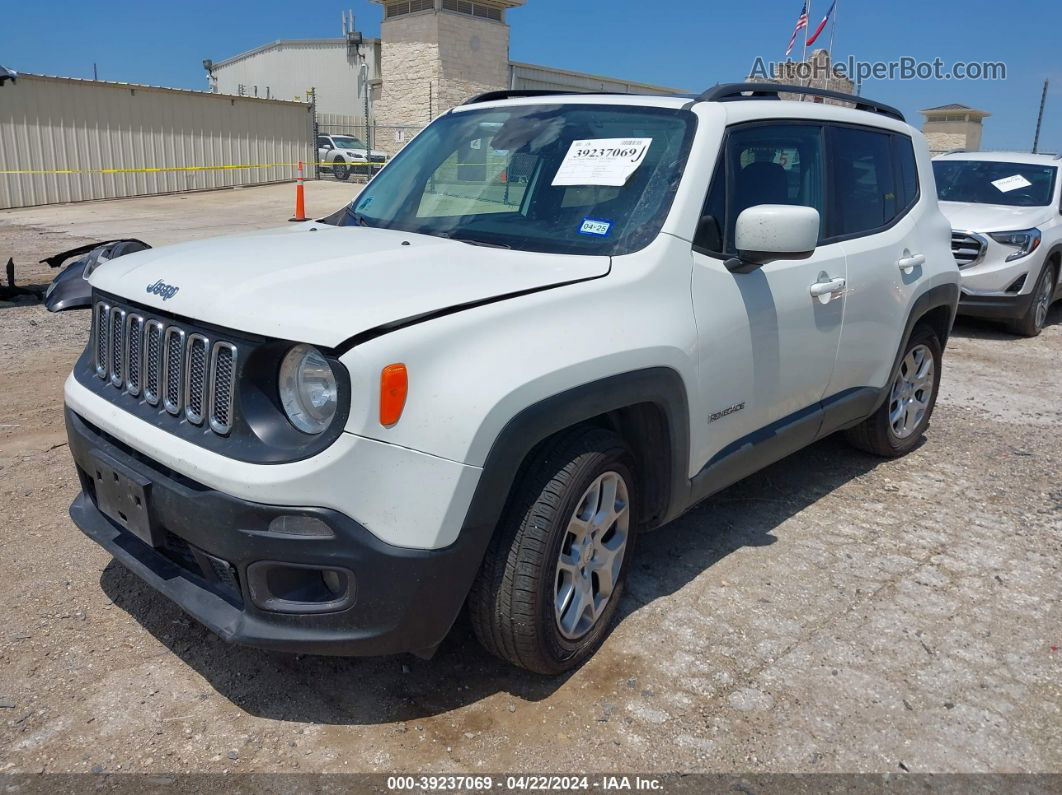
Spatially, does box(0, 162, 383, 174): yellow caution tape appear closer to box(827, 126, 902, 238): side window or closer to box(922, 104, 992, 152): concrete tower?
box(827, 126, 902, 238): side window

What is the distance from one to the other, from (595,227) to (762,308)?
78 centimetres

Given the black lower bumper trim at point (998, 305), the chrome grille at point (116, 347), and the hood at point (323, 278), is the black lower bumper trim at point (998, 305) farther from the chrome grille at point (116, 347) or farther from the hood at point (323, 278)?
the chrome grille at point (116, 347)

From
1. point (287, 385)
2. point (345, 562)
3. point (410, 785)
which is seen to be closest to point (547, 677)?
point (410, 785)

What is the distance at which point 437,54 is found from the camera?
33.1m

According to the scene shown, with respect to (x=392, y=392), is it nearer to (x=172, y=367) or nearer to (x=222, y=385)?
(x=222, y=385)

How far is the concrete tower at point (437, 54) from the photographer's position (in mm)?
33219

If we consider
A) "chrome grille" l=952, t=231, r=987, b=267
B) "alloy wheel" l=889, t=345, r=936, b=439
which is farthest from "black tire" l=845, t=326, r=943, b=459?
"chrome grille" l=952, t=231, r=987, b=267

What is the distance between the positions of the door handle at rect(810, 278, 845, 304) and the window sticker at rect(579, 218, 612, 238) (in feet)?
3.66

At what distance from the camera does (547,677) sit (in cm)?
296

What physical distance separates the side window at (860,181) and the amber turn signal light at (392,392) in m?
2.50

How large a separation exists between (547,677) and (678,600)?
78 cm

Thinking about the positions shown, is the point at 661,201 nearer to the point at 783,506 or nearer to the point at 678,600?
the point at 678,600

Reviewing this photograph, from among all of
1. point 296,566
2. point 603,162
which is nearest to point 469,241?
point 603,162

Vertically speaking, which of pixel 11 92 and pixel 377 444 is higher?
pixel 11 92
